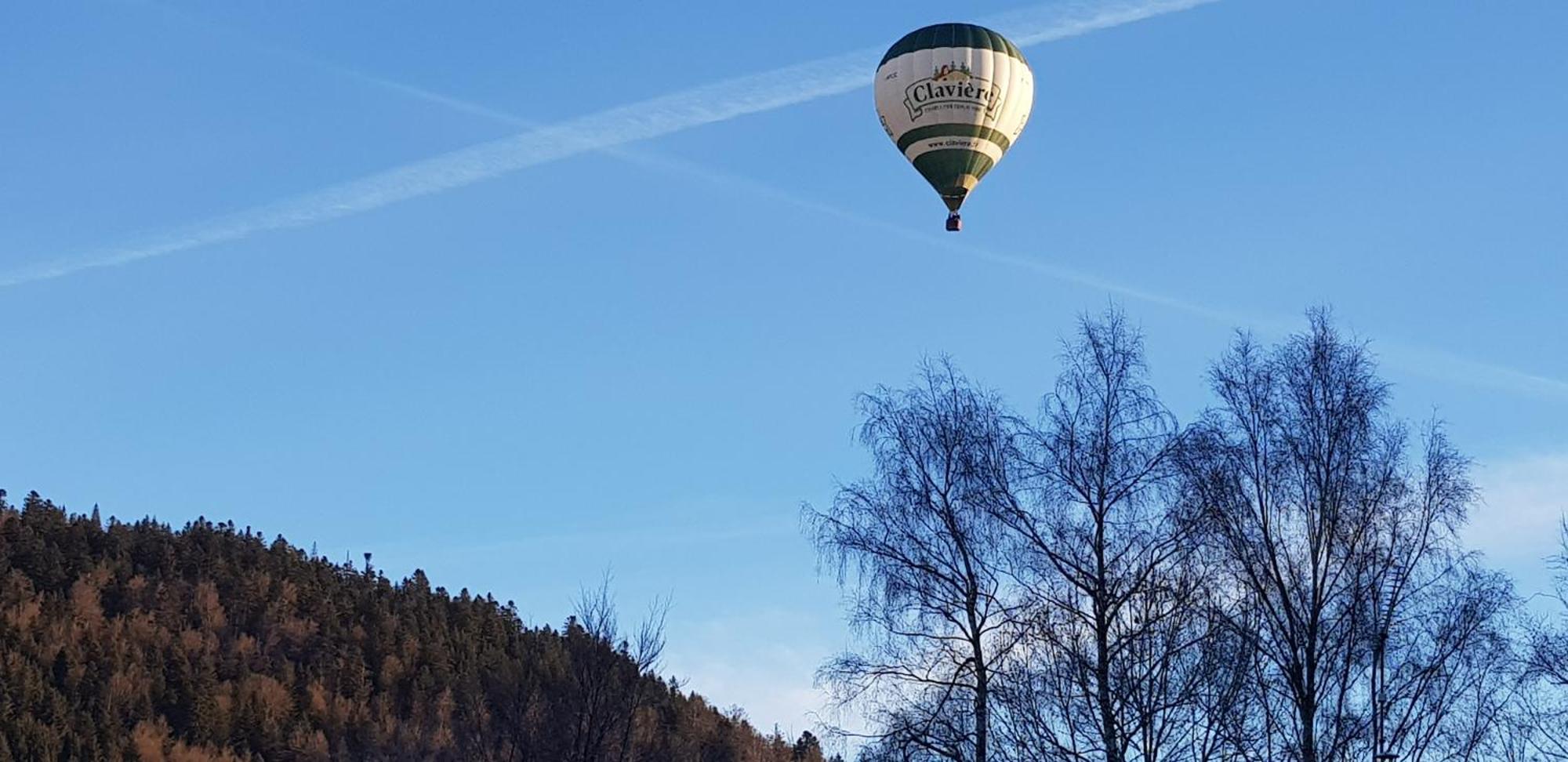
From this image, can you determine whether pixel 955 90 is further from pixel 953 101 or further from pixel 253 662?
pixel 253 662

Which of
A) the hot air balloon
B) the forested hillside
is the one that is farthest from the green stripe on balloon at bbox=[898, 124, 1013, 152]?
the forested hillside

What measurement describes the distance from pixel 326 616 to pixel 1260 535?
39.0 meters

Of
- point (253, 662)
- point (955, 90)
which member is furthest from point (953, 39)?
point (253, 662)

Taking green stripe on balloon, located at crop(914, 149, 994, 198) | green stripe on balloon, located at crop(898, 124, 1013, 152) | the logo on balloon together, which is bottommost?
green stripe on balloon, located at crop(914, 149, 994, 198)

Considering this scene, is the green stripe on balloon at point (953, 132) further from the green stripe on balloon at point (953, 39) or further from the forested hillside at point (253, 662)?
the forested hillside at point (253, 662)

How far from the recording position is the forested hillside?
46.1 metres

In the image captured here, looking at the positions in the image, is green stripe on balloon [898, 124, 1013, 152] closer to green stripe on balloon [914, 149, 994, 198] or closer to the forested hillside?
green stripe on balloon [914, 149, 994, 198]

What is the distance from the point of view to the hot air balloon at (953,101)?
39281mm

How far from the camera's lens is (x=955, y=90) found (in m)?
39.3

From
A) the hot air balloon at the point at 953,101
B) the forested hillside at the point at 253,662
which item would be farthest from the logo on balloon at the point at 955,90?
the forested hillside at the point at 253,662

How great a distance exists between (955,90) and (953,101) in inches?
8.8

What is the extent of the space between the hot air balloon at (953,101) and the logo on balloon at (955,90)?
0.6 inches

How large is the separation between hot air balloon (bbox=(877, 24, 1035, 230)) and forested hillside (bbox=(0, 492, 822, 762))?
12138 mm

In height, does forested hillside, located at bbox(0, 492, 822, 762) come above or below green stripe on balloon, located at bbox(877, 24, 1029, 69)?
below
